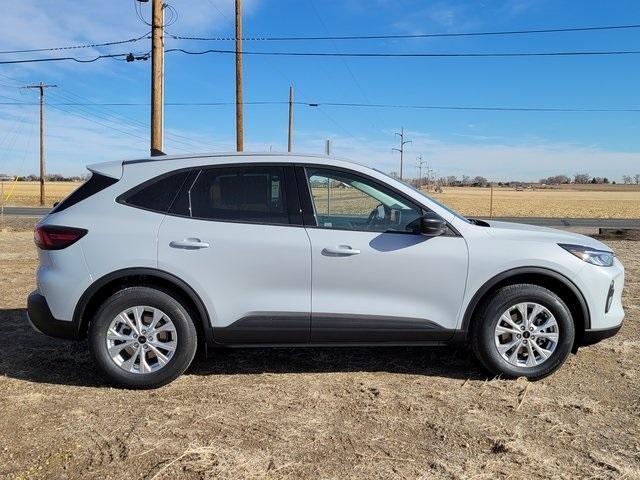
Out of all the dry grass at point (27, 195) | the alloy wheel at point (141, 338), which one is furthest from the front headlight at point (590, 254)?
the dry grass at point (27, 195)

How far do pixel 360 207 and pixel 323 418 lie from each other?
160 centimetres

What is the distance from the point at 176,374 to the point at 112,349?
1.64 feet

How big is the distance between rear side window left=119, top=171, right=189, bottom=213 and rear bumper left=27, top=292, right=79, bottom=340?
98cm

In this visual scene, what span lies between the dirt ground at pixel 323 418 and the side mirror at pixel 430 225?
117 centimetres

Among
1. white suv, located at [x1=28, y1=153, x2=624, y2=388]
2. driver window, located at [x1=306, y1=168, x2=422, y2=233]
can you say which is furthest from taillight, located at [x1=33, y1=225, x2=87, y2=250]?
driver window, located at [x1=306, y1=168, x2=422, y2=233]

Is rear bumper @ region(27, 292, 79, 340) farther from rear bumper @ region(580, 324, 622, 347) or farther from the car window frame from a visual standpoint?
rear bumper @ region(580, 324, 622, 347)

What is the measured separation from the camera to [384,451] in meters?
3.22

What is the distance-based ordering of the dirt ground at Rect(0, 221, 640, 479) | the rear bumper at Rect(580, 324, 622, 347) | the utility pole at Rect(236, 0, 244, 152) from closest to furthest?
the dirt ground at Rect(0, 221, 640, 479), the rear bumper at Rect(580, 324, 622, 347), the utility pole at Rect(236, 0, 244, 152)

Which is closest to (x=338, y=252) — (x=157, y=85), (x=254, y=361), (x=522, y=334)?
(x=254, y=361)

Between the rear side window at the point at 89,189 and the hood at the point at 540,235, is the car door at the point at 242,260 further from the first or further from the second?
the hood at the point at 540,235

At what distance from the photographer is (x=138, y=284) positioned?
13.8 ft

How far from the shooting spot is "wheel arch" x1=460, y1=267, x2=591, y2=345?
4258 millimetres

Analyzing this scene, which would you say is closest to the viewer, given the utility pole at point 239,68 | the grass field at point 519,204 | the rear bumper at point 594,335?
the rear bumper at point 594,335

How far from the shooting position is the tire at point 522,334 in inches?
168
